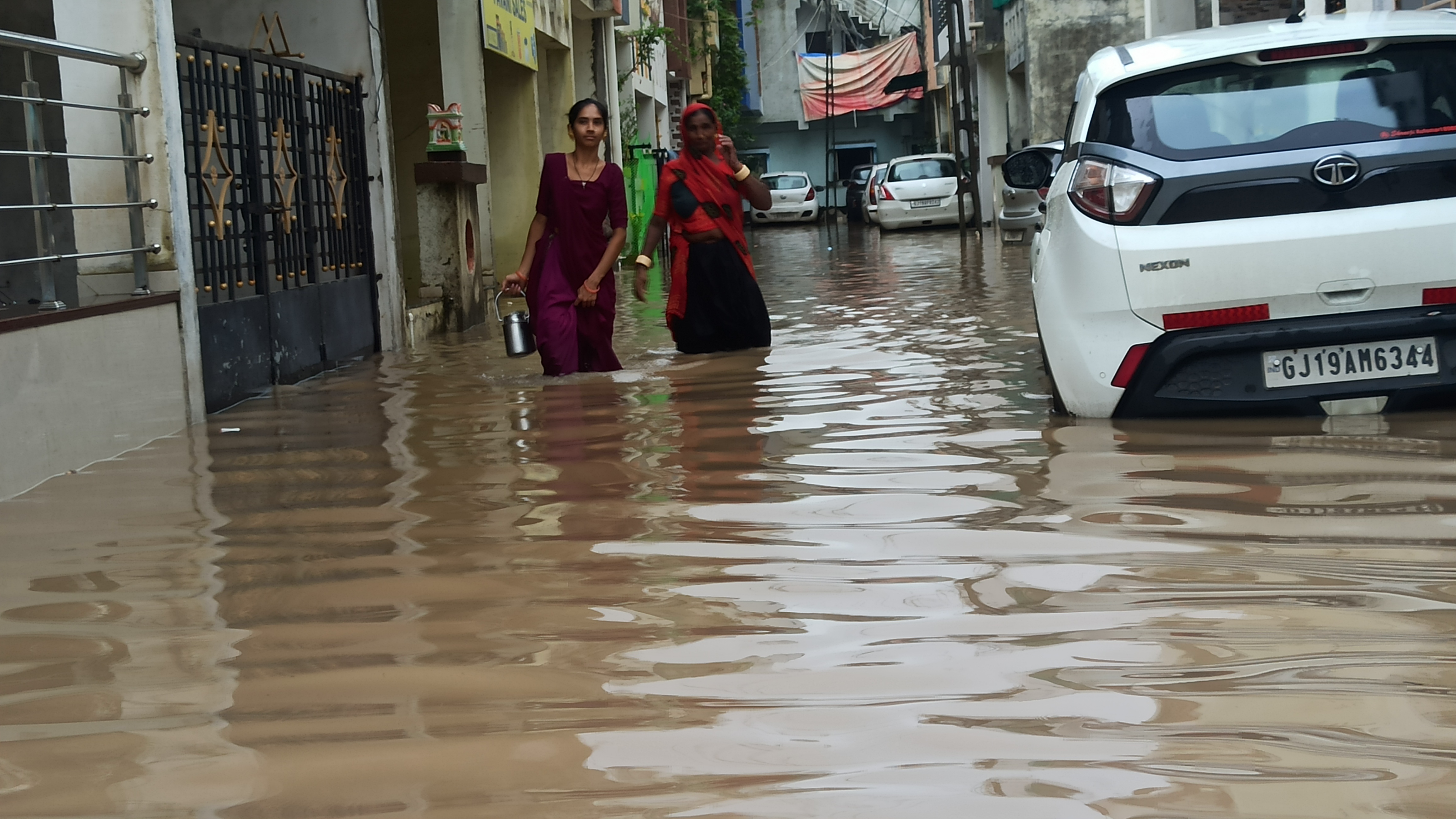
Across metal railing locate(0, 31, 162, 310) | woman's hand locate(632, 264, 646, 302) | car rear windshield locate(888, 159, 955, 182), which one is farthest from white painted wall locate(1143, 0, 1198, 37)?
metal railing locate(0, 31, 162, 310)

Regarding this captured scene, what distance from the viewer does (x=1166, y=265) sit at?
5.53m

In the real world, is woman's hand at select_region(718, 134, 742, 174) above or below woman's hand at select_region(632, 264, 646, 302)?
above

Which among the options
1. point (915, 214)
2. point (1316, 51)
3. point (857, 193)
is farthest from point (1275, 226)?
point (857, 193)

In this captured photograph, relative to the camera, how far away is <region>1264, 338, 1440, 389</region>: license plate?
218 inches

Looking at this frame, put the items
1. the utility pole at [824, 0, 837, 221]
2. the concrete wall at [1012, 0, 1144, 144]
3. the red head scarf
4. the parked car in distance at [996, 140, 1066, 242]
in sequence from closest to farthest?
the parked car in distance at [996, 140, 1066, 242] < the red head scarf < the concrete wall at [1012, 0, 1144, 144] < the utility pole at [824, 0, 837, 221]

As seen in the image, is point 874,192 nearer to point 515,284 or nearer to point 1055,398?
point 515,284

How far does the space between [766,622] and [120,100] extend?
17.6 ft

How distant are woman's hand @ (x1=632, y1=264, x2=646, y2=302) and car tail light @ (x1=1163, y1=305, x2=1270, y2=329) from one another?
437 cm

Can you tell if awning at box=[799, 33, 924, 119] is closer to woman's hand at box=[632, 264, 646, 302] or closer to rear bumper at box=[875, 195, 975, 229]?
rear bumper at box=[875, 195, 975, 229]

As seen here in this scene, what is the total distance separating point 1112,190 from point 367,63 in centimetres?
821

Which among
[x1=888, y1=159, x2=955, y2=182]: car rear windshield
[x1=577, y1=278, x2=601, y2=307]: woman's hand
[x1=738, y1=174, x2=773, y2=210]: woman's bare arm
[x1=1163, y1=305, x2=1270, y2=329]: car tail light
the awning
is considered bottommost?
[x1=1163, y1=305, x2=1270, y2=329]: car tail light

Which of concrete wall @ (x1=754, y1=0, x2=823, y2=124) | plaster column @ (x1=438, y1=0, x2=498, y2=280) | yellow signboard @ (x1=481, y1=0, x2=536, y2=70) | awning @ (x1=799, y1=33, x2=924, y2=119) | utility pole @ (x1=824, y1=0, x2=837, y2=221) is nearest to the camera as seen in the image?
plaster column @ (x1=438, y1=0, x2=498, y2=280)

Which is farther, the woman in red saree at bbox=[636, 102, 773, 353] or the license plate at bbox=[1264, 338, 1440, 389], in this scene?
the woman in red saree at bbox=[636, 102, 773, 353]

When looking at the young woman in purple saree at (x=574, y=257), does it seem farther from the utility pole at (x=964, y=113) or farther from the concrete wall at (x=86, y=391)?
the utility pole at (x=964, y=113)
